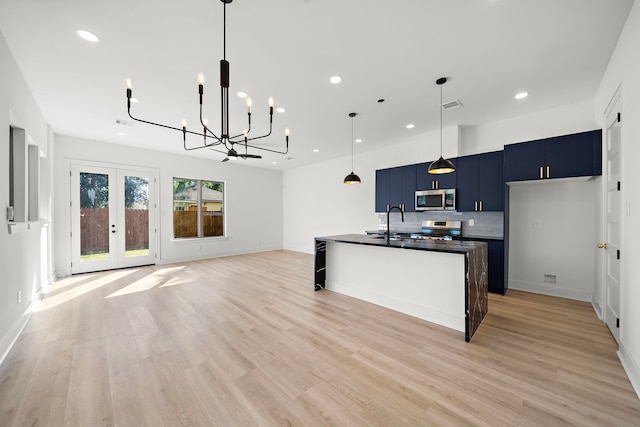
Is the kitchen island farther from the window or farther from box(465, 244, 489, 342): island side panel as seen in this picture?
the window

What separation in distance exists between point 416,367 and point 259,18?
328 cm

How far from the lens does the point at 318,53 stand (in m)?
2.68

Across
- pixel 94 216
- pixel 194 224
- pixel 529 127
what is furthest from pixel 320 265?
pixel 94 216

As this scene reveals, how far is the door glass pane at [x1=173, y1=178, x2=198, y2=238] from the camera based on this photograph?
7066 mm

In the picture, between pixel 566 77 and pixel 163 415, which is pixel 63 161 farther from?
pixel 566 77

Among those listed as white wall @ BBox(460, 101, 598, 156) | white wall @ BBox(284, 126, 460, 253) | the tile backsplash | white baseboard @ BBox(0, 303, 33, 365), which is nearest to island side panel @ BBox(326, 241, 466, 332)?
the tile backsplash

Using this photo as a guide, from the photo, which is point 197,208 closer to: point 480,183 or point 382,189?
point 382,189

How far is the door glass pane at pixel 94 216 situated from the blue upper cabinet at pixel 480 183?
763 centimetres

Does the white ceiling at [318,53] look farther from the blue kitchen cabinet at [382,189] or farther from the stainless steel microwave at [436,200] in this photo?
the blue kitchen cabinet at [382,189]

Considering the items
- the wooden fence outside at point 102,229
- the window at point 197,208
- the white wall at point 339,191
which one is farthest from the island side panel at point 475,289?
the wooden fence outside at point 102,229

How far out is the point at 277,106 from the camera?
3957mm

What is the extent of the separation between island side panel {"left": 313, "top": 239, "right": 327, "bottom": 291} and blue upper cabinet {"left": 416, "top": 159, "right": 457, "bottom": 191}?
2443 mm

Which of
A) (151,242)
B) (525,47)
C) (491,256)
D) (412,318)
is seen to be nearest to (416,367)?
(412,318)

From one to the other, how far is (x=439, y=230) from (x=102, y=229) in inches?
293
